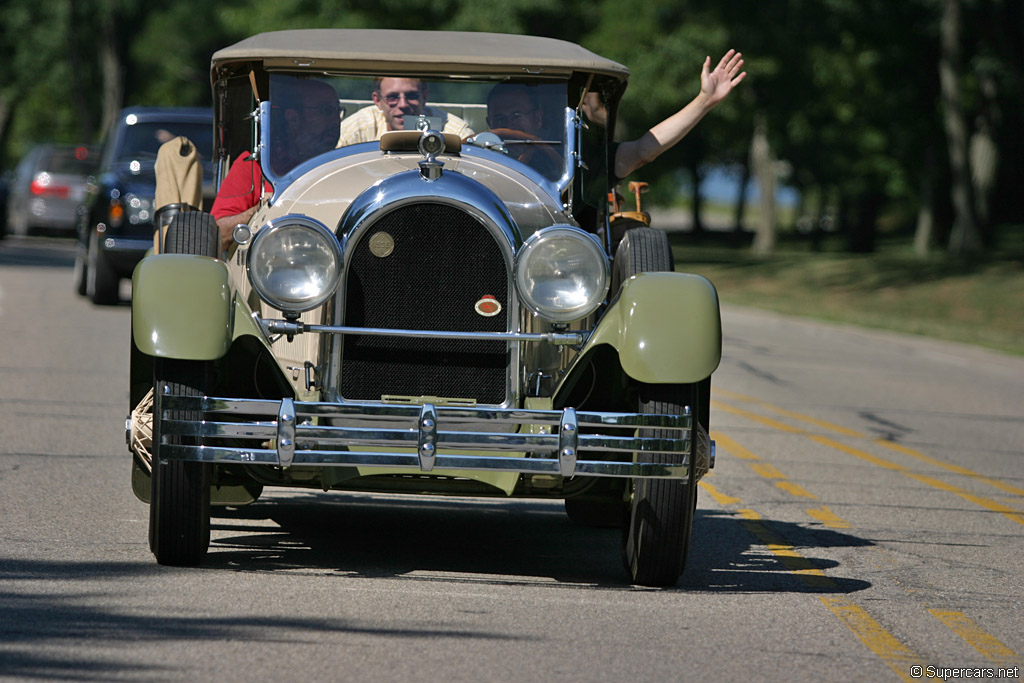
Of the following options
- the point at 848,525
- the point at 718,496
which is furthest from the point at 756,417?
the point at 848,525

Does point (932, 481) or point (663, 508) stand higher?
point (663, 508)

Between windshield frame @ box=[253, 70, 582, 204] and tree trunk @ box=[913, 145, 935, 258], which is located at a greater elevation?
windshield frame @ box=[253, 70, 582, 204]

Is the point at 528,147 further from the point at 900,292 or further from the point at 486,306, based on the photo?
the point at 900,292

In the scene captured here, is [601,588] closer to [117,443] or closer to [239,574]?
[239,574]

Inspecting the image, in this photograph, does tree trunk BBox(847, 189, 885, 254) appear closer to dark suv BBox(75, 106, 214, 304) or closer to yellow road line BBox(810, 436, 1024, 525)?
dark suv BBox(75, 106, 214, 304)

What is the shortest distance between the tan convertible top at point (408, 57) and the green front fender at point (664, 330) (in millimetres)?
1406

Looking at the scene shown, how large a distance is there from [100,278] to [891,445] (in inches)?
388

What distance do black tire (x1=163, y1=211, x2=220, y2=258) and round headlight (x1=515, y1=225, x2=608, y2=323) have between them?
1.25 metres

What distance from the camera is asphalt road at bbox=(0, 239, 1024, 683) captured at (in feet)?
15.0

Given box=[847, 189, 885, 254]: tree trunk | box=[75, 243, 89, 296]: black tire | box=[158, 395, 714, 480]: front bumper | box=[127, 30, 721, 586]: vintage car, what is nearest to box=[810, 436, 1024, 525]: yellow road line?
box=[127, 30, 721, 586]: vintage car

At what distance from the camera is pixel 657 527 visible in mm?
5535

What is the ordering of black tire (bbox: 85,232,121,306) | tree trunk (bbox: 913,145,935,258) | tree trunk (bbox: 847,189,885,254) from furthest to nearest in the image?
tree trunk (bbox: 847,189,885,254) < tree trunk (bbox: 913,145,935,258) < black tire (bbox: 85,232,121,306)

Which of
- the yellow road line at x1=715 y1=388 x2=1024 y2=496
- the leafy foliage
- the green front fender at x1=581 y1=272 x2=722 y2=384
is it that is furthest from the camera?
the leafy foliage

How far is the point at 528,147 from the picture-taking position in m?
6.71
